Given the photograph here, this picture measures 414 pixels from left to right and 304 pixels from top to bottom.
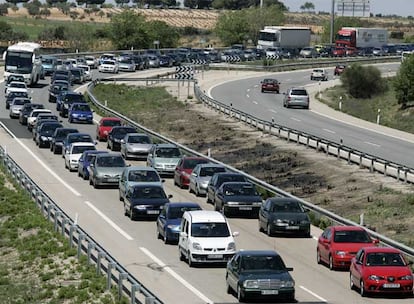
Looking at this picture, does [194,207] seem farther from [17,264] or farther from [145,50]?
[145,50]

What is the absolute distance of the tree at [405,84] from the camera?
3354 inches

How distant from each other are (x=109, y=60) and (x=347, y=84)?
89.1 feet

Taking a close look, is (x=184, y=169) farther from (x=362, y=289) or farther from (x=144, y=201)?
(x=362, y=289)

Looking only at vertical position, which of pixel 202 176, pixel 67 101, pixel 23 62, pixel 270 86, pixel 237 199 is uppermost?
pixel 237 199

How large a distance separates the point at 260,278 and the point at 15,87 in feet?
190

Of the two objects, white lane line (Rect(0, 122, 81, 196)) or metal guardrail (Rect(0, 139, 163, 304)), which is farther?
white lane line (Rect(0, 122, 81, 196))

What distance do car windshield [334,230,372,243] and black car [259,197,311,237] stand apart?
4319mm

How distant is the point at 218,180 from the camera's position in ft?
136

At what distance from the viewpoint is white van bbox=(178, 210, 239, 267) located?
1194 inches

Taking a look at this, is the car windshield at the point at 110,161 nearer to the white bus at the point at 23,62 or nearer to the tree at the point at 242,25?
the white bus at the point at 23,62

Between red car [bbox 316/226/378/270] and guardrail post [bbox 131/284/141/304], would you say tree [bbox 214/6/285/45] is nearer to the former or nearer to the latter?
red car [bbox 316/226/378/270]

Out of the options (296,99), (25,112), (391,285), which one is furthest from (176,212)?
(296,99)

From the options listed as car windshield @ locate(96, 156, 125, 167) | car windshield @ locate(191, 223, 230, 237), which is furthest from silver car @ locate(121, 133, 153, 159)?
car windshield @ locate(191, 223, 230, 237)

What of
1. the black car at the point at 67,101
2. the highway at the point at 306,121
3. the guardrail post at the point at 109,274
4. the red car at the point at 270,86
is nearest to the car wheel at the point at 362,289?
the guardrail post at the point at 109,274
